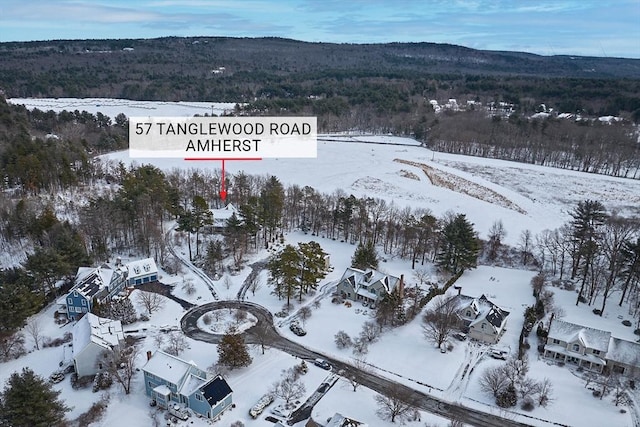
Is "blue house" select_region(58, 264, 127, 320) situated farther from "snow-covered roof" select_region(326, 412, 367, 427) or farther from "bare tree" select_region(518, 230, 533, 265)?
"bare tree" select_region(518, 230, 533, 265)

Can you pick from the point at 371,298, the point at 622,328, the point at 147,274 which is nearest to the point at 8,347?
the point at 147,274

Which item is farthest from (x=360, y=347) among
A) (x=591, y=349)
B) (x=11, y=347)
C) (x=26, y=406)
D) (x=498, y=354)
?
(x=11, y=347)

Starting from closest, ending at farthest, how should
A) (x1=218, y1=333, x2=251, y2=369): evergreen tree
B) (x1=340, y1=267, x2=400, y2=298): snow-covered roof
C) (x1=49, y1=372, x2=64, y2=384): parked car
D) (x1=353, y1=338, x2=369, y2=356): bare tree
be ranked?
1. (x1=49, y1=372, x2=64, y2=384): parked car
2. (x1=218, y1=333, x2=251, y2=369): evergreen tree
3. (x1=353, y1=338, x2=369, y2=356): bare tree
4. (x1=340, y1=267, x2=400, y2=298): snow-covered roof

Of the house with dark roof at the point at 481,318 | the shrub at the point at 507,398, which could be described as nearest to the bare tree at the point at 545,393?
the shrub at the point at 507,398

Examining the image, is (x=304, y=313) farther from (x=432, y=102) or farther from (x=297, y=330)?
(x=432, y=102)

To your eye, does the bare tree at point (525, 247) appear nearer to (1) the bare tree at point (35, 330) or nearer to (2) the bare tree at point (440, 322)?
(2) the bare tree at point (440, 322)

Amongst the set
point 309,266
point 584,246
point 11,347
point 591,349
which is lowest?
point 11,347

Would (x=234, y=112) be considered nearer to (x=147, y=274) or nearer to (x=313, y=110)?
(x=313, y=110)

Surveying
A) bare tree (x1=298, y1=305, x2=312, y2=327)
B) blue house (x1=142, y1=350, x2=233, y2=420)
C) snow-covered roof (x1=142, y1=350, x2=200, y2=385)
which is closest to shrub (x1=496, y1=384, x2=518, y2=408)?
bare tree (x1=298, y1=305, x2=312, y2=327)
